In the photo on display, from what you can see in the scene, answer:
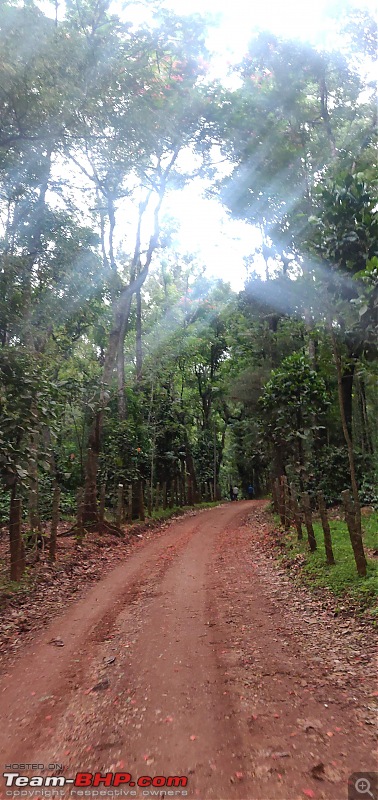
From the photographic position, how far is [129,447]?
1770 cm

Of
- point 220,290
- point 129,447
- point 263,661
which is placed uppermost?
point 220,290

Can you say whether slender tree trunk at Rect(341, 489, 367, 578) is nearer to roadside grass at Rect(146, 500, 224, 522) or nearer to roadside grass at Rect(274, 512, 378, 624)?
roadside grass at Rect(274, 512, 378, 624)

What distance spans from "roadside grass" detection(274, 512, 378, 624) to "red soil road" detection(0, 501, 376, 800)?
1.57 feet

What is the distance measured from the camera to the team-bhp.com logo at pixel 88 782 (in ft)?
9.55

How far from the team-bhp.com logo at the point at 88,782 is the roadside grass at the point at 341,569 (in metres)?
3.64

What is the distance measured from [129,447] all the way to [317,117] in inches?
484

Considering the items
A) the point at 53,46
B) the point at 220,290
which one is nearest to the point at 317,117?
the point at 53,46

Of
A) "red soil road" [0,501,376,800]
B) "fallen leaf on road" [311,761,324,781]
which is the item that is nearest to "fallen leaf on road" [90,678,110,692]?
"red soil road" [0,501,376,800]

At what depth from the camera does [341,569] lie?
7566 mm

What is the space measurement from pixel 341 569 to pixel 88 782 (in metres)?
5.56

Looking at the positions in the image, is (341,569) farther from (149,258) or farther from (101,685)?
(149,258)

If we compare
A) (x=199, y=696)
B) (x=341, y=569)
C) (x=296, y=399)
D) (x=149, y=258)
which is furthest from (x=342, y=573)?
(x=149, y=258)

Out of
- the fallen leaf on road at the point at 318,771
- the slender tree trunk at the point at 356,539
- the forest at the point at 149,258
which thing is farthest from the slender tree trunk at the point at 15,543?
the fallen leaf on road at the point at 318,771

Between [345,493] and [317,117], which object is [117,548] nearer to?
[345,493]
